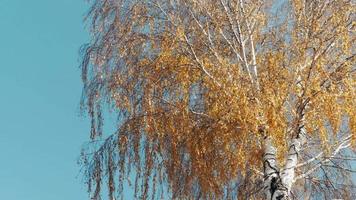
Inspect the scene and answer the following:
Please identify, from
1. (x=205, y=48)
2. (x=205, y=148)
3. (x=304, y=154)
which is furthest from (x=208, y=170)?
(x=304, y=154)

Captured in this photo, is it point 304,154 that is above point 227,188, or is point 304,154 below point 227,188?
above

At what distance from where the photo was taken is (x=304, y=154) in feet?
33.6

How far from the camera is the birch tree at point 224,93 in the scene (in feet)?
24.9

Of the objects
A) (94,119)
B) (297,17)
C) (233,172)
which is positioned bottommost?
(233,172)

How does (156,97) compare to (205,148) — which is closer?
(205,148)

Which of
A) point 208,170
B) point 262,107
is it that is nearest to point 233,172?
point 208,170

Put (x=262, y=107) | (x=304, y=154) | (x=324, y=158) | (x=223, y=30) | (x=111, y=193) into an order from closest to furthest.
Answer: (x=262, y=107)
(x=324, y=158)
(x=111, y=193)
(x=223, y=30)
(x=304, y=154)

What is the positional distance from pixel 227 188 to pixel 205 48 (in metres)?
1.96

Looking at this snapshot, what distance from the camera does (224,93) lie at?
7.81 meters

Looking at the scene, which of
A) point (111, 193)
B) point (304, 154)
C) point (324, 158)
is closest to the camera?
point (324, 158)

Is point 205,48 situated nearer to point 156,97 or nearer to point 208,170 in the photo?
point 156,97

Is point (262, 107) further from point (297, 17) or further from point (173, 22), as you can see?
point (173, 22)

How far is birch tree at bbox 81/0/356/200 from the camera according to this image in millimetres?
7594

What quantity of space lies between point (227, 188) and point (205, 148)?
111cm
